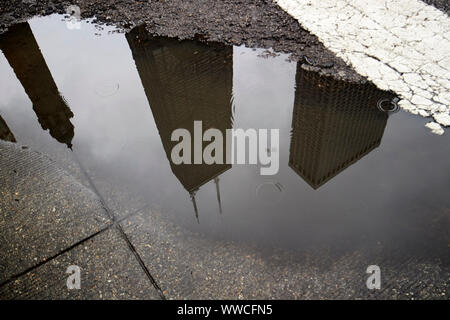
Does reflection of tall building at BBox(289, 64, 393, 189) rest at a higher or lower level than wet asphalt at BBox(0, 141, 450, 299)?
higher

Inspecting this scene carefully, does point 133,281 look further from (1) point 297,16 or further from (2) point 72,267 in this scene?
(1) point 297,16

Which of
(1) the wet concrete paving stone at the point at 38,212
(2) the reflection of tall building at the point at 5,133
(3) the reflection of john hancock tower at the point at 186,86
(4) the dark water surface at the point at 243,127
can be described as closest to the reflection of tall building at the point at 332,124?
(4) the dark water surface at the point at 243,127

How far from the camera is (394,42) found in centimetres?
469

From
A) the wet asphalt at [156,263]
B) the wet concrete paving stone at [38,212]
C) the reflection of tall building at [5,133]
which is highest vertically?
the reflection of tall building at [5,133]

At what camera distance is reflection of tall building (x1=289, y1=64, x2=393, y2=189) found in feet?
11.6

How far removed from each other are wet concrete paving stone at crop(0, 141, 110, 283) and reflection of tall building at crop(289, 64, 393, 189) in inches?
91.1

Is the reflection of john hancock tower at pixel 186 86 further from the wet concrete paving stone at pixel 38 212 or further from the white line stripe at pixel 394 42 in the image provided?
the white line stripe at pixel 394 42

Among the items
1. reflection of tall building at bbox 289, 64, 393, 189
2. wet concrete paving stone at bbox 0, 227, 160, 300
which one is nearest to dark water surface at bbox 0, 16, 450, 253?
reflection of tall building at bbox 289, 64, 393, 189

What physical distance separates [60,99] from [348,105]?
12.9 feet

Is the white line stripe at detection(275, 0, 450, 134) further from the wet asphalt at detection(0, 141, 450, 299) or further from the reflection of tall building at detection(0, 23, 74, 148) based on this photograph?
the reflection of tall building at detection(0, 23, 74, 148)

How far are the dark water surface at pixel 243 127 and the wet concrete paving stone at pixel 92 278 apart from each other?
2.04 feet

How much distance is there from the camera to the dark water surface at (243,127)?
311cm

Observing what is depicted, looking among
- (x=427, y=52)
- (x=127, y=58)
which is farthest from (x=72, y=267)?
(x=427, y=52)

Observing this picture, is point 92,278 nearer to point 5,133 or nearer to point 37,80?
point 5,133
